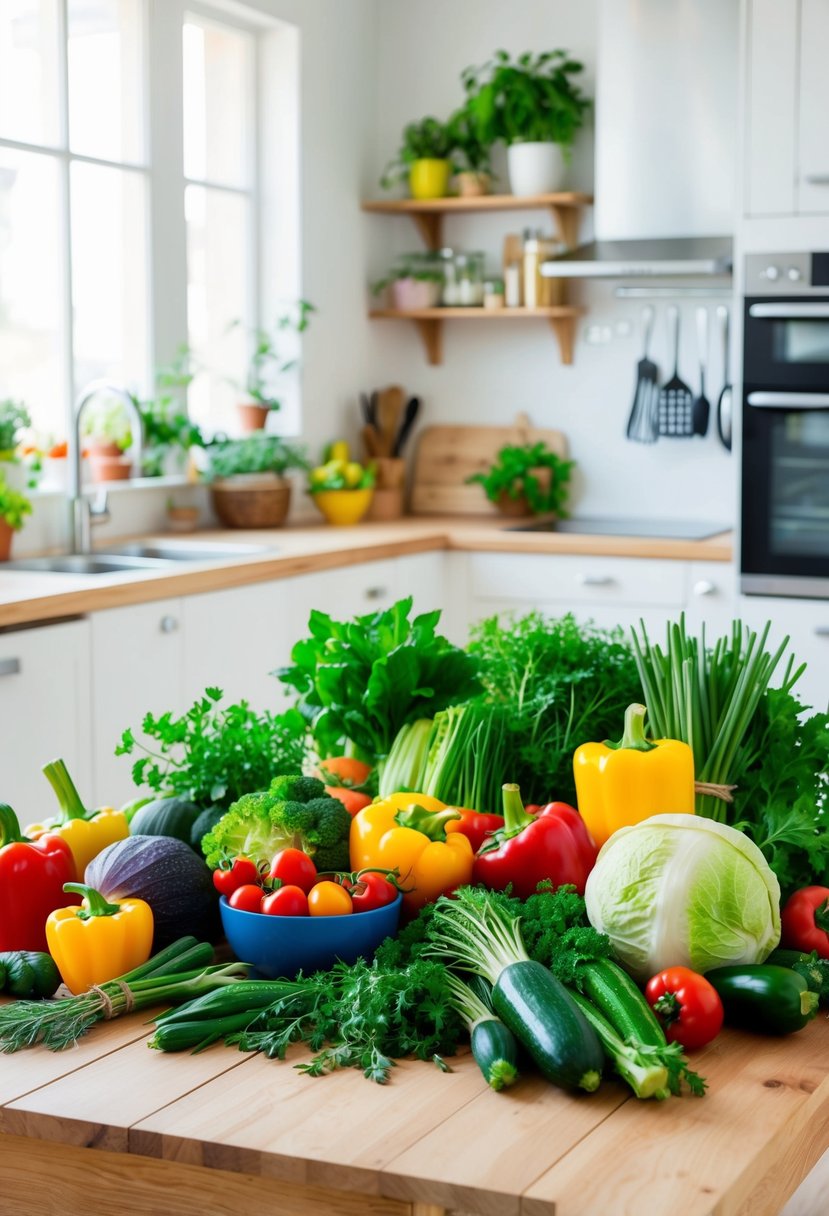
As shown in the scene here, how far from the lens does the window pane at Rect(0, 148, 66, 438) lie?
3945mm

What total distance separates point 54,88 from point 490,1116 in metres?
3.50

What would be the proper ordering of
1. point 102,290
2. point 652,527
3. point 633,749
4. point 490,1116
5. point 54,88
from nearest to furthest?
point 490,1116, point 633,749, point 54,88, point 102,290, point 652,527

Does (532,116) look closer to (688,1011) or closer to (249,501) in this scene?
(249,501)

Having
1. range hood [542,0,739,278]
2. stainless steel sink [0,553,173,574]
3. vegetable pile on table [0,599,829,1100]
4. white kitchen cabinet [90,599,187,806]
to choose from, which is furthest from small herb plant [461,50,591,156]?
vegetable pile on table [0,599,829,1100]

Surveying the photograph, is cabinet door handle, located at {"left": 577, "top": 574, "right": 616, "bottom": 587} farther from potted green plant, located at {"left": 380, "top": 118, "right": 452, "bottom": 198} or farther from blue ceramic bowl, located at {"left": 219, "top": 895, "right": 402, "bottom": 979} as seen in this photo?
blue ceramic bowl, located at {"left": 219, "top": 895, "right": 402, "bottom": 979}

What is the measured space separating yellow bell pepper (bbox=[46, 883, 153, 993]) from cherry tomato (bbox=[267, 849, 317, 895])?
12cm

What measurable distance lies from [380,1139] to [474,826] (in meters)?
0.47

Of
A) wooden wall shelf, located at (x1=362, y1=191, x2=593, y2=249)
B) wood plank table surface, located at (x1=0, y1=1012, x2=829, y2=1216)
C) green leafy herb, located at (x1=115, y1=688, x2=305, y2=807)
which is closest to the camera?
wood plank table surface, located at (x1=0, y1=1012, x2=829, y2=1216)

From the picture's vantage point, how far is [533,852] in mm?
1402

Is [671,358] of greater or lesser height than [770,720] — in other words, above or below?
above

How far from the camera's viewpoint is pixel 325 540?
14.2ft

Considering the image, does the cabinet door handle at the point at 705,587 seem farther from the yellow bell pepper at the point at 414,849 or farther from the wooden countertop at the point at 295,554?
the yellow bell pepper at the point at 414,849

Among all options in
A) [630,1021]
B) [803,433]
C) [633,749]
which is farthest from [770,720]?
[803,433]

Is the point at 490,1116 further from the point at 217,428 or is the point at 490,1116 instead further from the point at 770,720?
the point at 217,428
